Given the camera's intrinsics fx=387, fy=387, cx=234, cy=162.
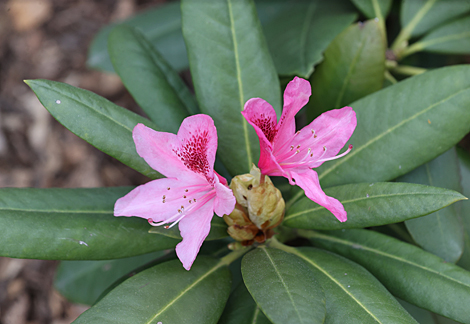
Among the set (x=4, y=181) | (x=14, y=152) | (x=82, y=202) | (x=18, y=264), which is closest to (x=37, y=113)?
(x=14, y=152)

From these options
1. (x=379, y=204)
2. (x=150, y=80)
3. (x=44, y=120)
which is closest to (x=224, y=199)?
(x=379, y=204)

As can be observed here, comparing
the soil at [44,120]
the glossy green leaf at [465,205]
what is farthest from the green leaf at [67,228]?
the soil at [44,120]

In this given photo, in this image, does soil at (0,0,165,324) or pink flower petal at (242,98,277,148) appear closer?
pink flower petal at (242,98,277,148)

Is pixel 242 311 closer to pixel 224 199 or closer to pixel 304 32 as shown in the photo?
pixel 224 199

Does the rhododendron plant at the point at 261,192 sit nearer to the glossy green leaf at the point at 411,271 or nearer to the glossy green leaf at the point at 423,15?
the glossy green leaf at the point at 411,271

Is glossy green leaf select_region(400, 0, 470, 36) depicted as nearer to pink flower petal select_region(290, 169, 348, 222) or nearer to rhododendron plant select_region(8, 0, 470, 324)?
rhododendron plant select_region(8, 0, 470, 324)

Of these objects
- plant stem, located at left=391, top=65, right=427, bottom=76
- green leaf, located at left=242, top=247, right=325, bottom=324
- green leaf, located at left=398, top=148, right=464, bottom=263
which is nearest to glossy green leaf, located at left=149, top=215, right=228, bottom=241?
green leaf, located at left=242, top=247, right=325, bottom=324
